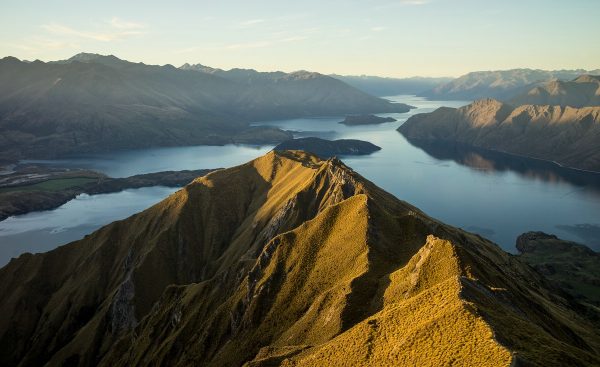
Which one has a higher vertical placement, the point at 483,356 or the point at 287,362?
the point at 483,356

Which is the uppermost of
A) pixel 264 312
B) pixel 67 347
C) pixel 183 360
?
pixel 264 312

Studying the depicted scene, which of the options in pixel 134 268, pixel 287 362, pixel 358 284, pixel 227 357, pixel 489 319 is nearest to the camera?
pixel 489 319

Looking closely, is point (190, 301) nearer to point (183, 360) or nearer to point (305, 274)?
point (183, 360)

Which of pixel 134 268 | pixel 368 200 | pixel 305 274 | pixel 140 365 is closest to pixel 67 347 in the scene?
pixel 134 268

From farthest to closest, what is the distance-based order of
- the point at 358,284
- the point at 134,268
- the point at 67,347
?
the point at 134,268 < the point at 67,347 < the point at 358,284

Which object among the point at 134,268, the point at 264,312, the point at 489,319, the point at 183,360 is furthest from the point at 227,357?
the point at 134,268

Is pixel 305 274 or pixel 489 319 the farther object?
pixel 305 274
